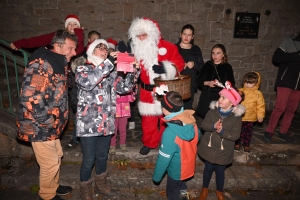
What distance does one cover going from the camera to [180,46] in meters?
4.46

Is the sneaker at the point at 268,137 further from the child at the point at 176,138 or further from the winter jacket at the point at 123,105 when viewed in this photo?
the winter jacket at the point at 123,105

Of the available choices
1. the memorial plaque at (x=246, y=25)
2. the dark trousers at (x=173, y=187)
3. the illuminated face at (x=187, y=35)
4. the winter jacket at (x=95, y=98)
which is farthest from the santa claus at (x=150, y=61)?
the memorial plaque at (x=246, y=25)

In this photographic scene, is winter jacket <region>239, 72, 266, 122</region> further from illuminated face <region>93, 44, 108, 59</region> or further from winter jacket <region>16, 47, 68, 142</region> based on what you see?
winter jacket <region>16, 47, 68, 142</region>

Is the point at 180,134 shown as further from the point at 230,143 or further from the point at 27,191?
the point at 27,191

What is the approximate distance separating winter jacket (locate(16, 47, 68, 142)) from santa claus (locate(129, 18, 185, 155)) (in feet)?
4.60

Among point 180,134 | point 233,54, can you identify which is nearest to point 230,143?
point 180,134

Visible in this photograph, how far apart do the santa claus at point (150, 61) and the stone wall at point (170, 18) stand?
259cm

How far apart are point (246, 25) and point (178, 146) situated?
5.15 metres

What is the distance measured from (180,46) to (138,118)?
2.44m

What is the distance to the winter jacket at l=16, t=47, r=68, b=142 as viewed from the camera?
8.50ft

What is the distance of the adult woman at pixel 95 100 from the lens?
2.76m

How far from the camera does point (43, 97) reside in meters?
2.66

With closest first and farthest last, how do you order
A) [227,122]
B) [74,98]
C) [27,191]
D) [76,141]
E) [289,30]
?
[227,122] < [27,191] < [74,98] < [76,141] < [289,30]

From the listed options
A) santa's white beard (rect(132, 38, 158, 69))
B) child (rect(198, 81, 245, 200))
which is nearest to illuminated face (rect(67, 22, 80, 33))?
santa's white beard (rect(132, 38, 158, 69))
